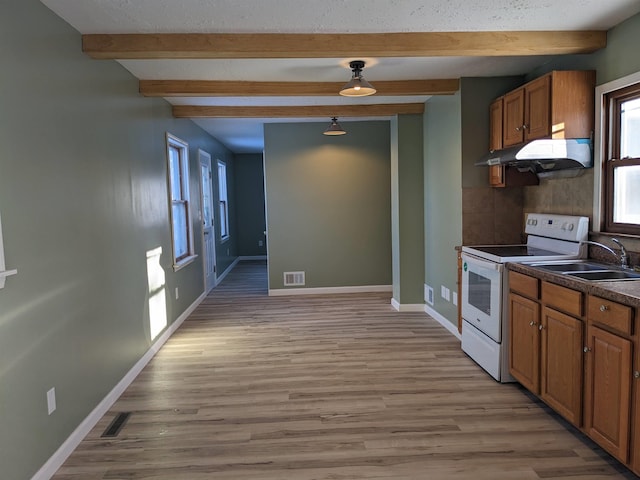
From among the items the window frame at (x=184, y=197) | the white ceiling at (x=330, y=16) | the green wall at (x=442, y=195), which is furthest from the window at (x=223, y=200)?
the white ceiling at (x=330, y=16)

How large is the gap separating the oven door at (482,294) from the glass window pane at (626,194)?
0.82 meters

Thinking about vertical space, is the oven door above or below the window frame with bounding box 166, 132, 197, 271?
below

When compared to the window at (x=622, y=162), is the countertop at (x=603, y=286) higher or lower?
lower

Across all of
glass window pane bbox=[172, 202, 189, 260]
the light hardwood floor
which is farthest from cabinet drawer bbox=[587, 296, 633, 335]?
glass window pane bbox=[172, 202, 189, 260]

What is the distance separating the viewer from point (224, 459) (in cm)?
246

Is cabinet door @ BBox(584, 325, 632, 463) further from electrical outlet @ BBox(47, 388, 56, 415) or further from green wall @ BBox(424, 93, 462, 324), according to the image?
electrical outlet @ BBox(47, 388, 56, 415)

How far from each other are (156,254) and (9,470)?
2.54 m


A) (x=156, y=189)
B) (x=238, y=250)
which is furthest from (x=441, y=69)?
(x=238, y=250)

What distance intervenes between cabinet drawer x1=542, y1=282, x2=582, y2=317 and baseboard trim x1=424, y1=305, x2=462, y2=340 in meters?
1.73

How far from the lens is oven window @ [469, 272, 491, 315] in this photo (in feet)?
11.4

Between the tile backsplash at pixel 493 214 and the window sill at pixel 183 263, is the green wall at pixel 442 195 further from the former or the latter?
the window sill at pixel 183 263

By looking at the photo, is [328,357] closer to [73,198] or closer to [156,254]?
[156,254]

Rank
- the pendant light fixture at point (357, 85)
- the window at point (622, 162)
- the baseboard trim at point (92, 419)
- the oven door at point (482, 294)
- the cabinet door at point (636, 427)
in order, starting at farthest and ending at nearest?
the pendant light fixture at point (357, 85) → the oven door at point (482, 294) → the window at point (622, 162) → the baseboard trim at point (92, 419) → the cabinet door at point (636, 427)

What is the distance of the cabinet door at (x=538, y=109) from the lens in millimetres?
3209
